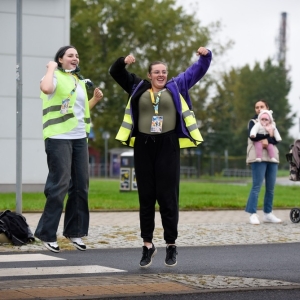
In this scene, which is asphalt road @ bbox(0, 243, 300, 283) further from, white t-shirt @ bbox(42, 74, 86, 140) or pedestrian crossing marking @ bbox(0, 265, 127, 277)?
white t-shirt @ bbox(42, 74, 86, 140)

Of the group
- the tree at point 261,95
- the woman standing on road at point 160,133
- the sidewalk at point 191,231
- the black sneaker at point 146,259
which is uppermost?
the tree at point 261,95

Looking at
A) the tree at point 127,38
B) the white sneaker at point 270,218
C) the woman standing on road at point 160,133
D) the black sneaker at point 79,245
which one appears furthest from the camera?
the tree at point 127,38

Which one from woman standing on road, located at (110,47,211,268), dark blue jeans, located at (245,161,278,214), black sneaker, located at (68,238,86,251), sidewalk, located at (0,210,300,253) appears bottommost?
sidewalk, located at (0,210,300,253)

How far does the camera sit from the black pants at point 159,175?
27.3ft

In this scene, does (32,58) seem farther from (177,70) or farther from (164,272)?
(177,70)

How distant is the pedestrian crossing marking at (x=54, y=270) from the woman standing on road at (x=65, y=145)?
0.36m

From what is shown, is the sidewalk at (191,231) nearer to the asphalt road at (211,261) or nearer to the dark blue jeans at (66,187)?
the asphalt road at (211,261)

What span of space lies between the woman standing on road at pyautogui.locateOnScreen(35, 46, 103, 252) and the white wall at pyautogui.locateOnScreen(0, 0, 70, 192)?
15.5m

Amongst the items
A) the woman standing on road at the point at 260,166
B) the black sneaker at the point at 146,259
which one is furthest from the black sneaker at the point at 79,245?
the woman standing on road at the point at 260,166

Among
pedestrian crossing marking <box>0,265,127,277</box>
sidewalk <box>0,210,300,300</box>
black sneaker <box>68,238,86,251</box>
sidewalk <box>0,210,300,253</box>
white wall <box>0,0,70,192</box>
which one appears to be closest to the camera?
sidewalk <box>0,210,300,300</box>

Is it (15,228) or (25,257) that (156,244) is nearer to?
(15,228)

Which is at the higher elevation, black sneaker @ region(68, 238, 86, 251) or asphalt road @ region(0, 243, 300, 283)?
black sneaker @ region(68, 238, 86, 251)

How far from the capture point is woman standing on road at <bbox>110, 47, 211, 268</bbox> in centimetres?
833

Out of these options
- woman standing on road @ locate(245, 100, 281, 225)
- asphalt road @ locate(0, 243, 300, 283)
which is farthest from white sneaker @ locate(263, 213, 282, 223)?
asphalt road @ locate(0, 243, 300, 283)
